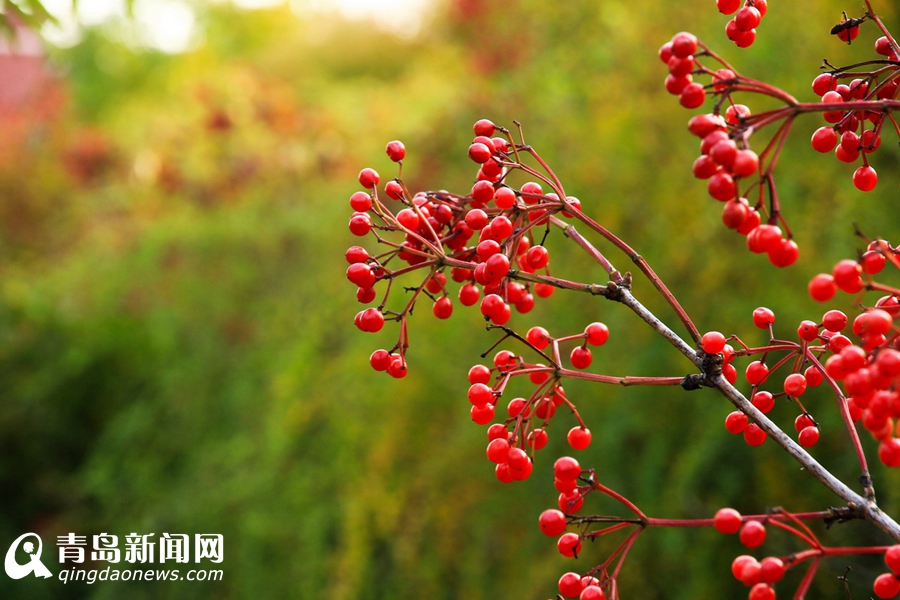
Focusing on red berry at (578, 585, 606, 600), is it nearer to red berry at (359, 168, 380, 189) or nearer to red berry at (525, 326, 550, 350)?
red berry at (525, 326, 550, 350)

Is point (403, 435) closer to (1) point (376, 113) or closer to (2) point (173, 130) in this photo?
(1) point (376, 113)

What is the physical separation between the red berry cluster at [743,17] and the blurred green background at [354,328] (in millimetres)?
472

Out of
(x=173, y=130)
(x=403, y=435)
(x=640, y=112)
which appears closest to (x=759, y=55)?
(x=640, y=112)

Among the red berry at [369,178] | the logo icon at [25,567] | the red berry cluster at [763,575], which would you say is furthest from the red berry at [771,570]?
the logo icon at [25,567]

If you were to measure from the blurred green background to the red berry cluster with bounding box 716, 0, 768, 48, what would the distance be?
47 cm

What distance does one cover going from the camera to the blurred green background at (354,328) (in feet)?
5.47

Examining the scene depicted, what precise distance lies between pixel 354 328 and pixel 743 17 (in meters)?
2.13

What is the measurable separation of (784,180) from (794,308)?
1.09 feet

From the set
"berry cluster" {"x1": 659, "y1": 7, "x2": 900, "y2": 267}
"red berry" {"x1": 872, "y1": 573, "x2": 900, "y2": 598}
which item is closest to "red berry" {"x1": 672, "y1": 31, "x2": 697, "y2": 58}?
"berry cluster" {"x1": 659, "y1": 7, "x2": 900, "y2": 267}

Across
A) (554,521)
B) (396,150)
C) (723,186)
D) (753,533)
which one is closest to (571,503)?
(554,521)

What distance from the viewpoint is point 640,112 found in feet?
6.65

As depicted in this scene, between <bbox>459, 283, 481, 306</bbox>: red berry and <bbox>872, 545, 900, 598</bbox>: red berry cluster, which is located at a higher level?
<bbox>459, 283, 481, 306</bbox>: red berry

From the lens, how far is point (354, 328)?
264 cm

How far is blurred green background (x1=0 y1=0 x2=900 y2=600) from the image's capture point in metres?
1.67
